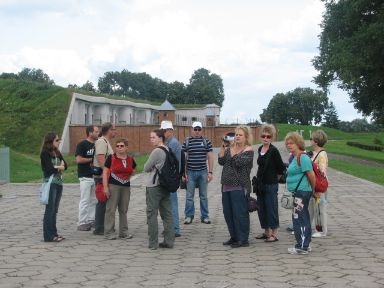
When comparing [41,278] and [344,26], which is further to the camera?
[344,26]

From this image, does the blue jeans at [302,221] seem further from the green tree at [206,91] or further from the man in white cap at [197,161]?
the green tree at [206,91]

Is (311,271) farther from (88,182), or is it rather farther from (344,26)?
(344,26)

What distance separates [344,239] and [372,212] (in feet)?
11.5

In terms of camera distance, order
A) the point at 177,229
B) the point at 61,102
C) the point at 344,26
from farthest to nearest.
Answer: the point at 61,102 < the point at 344,26 < the point at 177,229

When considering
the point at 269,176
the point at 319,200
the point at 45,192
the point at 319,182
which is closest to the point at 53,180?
the point at 45,192

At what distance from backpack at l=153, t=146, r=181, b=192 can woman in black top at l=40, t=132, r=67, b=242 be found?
162cm

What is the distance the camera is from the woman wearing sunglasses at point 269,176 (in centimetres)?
873

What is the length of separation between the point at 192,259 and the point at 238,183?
1322 millimetres

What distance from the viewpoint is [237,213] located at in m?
8.31

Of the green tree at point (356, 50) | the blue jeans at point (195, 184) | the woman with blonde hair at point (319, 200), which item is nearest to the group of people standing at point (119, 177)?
the blue jeans at point (195, 184)

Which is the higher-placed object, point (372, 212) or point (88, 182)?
point (88, 182)

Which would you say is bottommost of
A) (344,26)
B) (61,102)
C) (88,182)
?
(88,182)

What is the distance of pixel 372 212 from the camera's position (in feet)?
40.3

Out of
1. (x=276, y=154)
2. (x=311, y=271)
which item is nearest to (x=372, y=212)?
(x=276, y=154)
